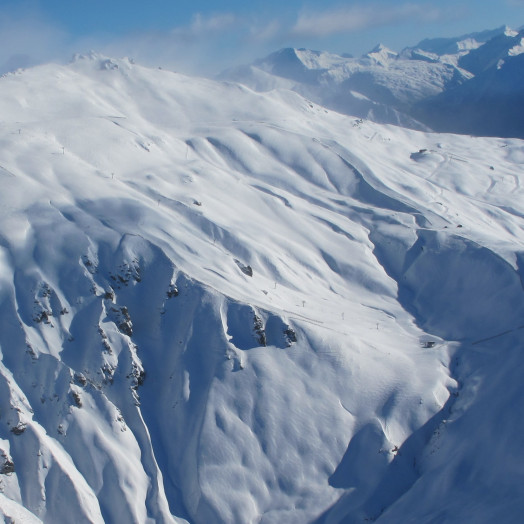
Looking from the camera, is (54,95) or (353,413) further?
(54,95)

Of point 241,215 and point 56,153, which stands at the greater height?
point 56,153

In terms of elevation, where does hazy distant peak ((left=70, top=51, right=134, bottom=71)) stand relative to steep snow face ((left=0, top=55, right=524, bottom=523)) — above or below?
above

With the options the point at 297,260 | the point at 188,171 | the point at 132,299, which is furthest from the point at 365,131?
the point at 132,299

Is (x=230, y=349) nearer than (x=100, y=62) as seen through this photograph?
Yes

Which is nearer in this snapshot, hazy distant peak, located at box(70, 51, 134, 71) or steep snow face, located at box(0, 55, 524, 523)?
steep snow face, located at box(0, 55, 524, 523)

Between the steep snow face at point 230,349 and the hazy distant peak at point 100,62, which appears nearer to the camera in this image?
the steep snow face at point 230,349

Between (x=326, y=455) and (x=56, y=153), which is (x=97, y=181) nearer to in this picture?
(x=56, y=153)

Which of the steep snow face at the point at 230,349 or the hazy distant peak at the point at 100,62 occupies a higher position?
the hazy distant peak at the point at 100,62

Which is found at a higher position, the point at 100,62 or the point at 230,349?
the point at 100,62
